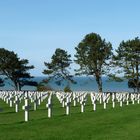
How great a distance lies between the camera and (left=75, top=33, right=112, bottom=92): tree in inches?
2928

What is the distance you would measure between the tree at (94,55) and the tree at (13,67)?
11.1m

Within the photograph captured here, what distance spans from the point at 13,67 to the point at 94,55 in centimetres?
1481

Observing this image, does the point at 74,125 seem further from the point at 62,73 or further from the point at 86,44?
the point at 62,73

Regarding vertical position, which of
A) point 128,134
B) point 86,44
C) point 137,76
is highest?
point 86,44

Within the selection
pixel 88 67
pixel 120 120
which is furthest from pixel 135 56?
pixel 120 120

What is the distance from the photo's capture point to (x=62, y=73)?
85000 millimetres

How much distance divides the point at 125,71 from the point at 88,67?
18.8ft

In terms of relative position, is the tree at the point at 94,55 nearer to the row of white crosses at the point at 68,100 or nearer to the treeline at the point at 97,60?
the treeline at the point at 97,60

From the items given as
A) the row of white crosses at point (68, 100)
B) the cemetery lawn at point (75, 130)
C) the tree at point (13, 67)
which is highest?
the tree at point (13, 67)

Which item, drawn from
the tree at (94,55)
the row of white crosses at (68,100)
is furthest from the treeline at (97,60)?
the row of white crosses at (68,100)

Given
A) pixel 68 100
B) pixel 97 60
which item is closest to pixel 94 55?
pixel 97 60

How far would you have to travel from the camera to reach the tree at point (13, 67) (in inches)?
3206

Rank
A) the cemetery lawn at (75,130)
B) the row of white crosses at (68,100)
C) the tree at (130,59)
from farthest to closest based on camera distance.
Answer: the tree at (130,59), the row of white crosses at (68,100), the cemetery lawn at (75,130)

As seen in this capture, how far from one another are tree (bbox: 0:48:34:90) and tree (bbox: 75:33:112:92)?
11103 millimetres
